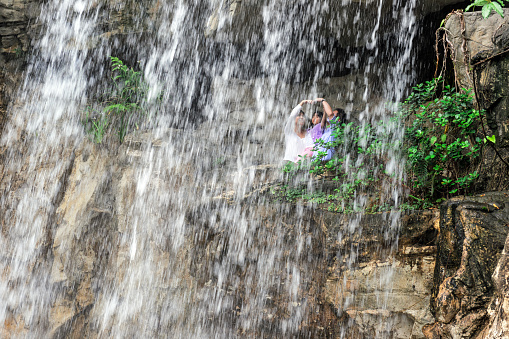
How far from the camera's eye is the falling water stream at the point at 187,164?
4.57 metres

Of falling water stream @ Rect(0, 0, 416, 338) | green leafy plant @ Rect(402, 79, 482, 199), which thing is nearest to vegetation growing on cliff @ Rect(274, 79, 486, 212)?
green leafy plant @ Rect(402, 79, 482, 199)

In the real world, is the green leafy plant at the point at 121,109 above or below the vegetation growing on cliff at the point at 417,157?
above

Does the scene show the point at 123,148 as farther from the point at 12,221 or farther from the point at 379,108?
the point at 379,108

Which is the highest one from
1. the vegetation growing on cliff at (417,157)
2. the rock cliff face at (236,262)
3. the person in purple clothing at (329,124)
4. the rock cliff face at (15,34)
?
the rock cliff face at (15,34)

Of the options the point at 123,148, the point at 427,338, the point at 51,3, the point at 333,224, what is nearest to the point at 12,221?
the point at 123,148

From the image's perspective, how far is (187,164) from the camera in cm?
654

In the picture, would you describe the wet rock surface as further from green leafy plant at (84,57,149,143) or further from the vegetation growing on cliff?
green leafy plant at (84,57,149,143)

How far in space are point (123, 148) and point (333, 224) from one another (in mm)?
4185

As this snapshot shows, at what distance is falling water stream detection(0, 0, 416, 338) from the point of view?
457 centimetres

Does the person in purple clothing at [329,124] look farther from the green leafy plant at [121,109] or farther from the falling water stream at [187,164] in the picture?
the green leafy plant at [121,109]

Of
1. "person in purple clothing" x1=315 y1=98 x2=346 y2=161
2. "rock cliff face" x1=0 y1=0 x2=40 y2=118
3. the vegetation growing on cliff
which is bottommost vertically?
the vegetation growing on cliff

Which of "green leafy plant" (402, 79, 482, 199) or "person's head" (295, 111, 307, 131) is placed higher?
"person's head" (295, 111, 307, 131)

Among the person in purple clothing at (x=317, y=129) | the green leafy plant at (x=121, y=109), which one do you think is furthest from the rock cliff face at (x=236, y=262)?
the person in purple clothing at (x=317, y=129)

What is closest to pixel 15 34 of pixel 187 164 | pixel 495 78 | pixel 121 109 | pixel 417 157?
pixel 121 109
